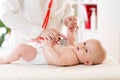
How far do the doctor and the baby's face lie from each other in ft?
0.49

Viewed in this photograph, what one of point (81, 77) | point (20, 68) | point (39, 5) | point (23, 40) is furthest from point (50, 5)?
point (81, 77)

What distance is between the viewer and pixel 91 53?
1404mm

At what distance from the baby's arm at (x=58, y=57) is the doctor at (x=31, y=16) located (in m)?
0.08

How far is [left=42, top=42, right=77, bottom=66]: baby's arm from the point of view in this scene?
1378 millimetres

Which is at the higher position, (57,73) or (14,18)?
(14,18)

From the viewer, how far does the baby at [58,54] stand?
1396 mm

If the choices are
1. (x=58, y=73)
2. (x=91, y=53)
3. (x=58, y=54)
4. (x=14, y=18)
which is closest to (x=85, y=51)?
(x=91, y=53)

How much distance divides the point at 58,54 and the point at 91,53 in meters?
0.17

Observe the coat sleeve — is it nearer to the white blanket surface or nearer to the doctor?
the doctor

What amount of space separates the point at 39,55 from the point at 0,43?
2.71ft

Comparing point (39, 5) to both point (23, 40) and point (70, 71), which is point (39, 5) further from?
point (70, 71)

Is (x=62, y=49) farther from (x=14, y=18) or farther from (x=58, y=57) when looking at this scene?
(x=14, y=18)

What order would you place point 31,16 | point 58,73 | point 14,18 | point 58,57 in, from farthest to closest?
point 31,16
point 14,18
point 58,57
point 58,73

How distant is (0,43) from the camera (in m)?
2.18
